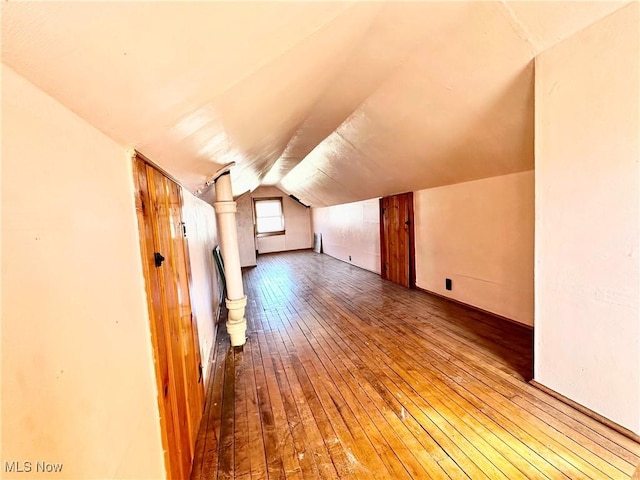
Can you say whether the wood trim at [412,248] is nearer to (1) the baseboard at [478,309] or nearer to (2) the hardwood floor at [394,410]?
(1) the baseboard at [478,309]

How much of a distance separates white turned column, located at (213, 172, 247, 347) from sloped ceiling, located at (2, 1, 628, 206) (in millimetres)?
237

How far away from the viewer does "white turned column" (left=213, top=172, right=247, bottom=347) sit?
2.49m

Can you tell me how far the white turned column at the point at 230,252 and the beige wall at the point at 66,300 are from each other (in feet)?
5.53

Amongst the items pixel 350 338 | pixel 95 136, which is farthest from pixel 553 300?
pixel 95 136

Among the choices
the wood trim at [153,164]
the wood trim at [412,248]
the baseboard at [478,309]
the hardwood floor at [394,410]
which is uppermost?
the wood trim at [153,164]

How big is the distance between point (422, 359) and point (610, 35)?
2334 millimetres

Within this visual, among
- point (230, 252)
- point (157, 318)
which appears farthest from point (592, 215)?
point (230, 252)

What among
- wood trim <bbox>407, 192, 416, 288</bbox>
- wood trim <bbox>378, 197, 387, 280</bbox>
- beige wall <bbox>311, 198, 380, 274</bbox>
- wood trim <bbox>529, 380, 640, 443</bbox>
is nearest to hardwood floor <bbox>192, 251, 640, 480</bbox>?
wood trim <bbox>529, 380, 640, 443</bbox>

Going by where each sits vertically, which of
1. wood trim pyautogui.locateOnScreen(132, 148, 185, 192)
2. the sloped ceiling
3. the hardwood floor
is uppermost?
the sloped ceiling

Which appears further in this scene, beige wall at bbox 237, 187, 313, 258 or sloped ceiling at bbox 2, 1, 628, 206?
beige wall at bbox 237, 187, 313, 258

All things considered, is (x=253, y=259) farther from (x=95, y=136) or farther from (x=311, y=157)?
(x=95, y=136)

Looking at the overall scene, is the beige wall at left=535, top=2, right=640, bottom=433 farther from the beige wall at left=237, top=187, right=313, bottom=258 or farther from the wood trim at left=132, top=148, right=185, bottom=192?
the beige wall at left=237, top=187, right=313, bottom=258

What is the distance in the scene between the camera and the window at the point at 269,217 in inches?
372

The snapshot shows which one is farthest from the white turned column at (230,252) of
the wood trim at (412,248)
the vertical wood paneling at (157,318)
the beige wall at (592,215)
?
the wood trim at (412,248)
